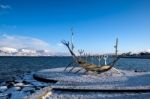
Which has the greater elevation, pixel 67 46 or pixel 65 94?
pixel 67 46

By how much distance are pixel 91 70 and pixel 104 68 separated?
119cm

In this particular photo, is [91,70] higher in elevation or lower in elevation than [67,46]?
lower

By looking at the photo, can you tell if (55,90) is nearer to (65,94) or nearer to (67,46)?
(65,94)

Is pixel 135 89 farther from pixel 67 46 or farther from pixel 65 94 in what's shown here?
pixel 67 46

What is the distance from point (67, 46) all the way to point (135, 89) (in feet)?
31.9

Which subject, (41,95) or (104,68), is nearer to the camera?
(41,95)

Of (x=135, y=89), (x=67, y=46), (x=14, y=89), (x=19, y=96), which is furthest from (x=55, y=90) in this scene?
(x=67, y=46)

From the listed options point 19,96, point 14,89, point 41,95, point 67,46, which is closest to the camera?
point 41,95

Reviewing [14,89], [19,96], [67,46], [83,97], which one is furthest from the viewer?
[67,46]

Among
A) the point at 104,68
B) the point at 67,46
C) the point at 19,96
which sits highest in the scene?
the point at 67,46

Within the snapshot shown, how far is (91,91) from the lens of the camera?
14148 mm

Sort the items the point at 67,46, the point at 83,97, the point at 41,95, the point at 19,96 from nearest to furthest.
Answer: the point at 41,95 → the point at 83,97 → the point at 19,96 → the point at 67,46

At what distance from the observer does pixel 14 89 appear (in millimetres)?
15719

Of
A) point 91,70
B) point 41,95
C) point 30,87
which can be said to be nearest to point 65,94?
point 41,95
